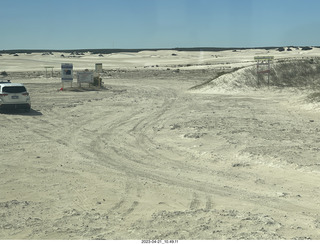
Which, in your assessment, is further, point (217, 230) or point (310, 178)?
point (310, 178)

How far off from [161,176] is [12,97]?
14740mm

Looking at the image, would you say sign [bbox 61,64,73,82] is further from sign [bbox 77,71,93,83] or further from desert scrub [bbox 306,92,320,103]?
desert scrub [bbox 306,92,320,103]

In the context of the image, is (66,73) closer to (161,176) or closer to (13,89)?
(13,89)

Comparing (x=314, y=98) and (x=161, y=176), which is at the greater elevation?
(x=314, y=98)

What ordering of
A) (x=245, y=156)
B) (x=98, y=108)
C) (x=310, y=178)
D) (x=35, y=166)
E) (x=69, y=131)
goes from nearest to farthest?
(x=310, y=178)
(x=35, y=166)
(x=245, y=156)
(x=69, y=131)
(x=98, y=108)

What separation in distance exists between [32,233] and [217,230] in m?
3.41

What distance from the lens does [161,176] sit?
1202 centimetres

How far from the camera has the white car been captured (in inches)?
942

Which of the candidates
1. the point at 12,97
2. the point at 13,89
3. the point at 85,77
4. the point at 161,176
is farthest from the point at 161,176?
the point at 85,77

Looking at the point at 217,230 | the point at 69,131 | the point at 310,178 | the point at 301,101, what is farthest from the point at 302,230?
the point at 301,101

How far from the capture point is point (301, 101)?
27.1 meters

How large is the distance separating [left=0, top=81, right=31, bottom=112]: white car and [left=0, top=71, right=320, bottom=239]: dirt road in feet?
2.51

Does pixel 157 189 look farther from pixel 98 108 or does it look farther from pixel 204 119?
pixel 98 108

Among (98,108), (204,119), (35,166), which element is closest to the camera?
(35,166)
